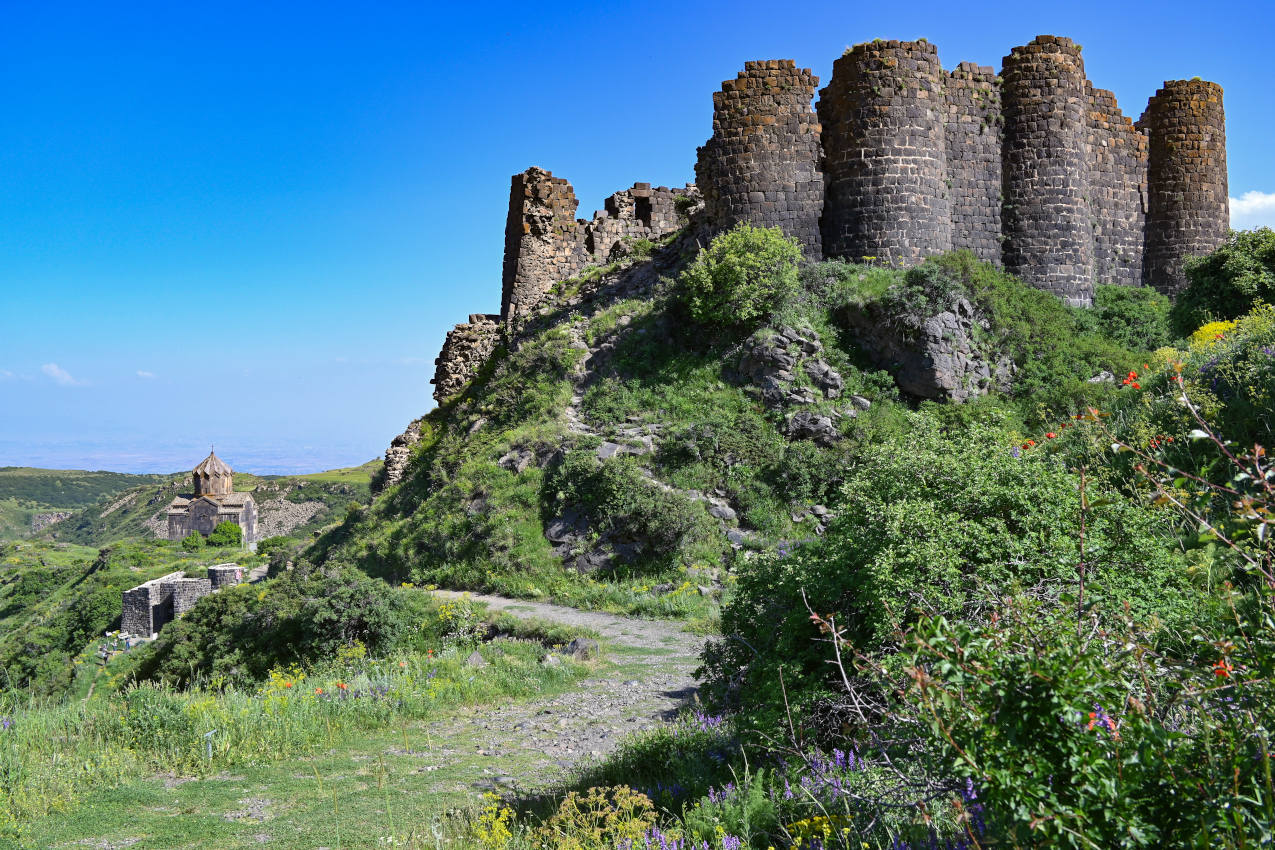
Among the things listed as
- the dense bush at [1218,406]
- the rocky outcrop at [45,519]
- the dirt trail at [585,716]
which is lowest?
the rocky outcrop at [45,519]

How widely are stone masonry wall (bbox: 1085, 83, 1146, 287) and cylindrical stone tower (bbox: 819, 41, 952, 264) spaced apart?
455 centimetres

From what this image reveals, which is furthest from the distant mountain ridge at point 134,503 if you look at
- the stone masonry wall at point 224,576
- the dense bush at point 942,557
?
the dense bush at point 942,557

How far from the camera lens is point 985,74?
2000 cm

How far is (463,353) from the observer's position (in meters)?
26.8

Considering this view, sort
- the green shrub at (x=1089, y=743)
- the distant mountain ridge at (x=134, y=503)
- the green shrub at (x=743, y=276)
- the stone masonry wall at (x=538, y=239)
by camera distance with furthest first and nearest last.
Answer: the distant mountain ridge at (x=134, y=503) < the stone masonry wall at (x=538, y=239) < the green shrub at (x=743, y=276) < the green shrub at (x=1089, y=743)

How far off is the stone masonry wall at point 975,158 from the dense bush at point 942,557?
1549 centimetres

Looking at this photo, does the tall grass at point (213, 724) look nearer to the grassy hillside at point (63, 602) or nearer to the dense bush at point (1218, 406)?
the grassy hillside at point (63, 602)

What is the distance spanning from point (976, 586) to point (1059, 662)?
8.29ft

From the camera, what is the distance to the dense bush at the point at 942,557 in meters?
4.77

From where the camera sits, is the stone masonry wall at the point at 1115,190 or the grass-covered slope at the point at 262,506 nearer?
the stone masonry wall at the point at 1115,190

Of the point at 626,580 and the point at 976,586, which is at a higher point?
the point at 976,586

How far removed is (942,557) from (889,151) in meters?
16.1

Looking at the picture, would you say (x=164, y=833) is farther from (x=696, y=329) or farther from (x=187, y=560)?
(x=187, y=560)

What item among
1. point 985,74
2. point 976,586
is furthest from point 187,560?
point 976,586
